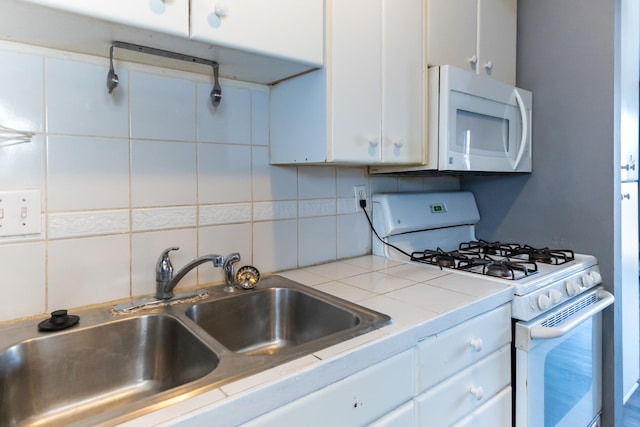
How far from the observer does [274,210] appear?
138cm

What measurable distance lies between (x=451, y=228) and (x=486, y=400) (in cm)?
93

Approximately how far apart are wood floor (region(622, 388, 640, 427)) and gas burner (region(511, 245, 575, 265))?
1006 mm

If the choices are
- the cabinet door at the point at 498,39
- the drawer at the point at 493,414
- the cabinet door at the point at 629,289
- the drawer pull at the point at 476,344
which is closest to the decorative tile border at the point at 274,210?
the drawer pull at the point at 476,344

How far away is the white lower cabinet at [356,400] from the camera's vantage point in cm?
69

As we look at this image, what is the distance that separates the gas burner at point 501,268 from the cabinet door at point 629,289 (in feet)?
2.40

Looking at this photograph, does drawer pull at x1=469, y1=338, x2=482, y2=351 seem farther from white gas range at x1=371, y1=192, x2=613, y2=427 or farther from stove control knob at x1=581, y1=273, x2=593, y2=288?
stove control knob at x1=581, y1=273, x2=593, y2=288

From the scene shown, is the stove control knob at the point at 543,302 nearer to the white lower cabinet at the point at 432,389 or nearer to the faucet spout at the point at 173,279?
the white lower cabinet at the point at 432,389

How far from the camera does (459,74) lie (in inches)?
→ 56.0

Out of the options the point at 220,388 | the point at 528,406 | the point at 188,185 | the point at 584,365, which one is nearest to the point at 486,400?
the point at 528,406

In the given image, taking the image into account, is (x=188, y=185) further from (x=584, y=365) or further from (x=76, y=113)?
(x=584, y=365)

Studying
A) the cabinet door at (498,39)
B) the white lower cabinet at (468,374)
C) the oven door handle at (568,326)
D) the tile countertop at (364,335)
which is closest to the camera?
the tile countertop at (364,335)

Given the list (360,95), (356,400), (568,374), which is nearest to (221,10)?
(360,95)

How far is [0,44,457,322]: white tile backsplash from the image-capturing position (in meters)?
0.94

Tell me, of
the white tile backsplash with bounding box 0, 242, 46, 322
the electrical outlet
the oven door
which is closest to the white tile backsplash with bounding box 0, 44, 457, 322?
the white tile backsplash with bounding box 0, 242, 46, 322
